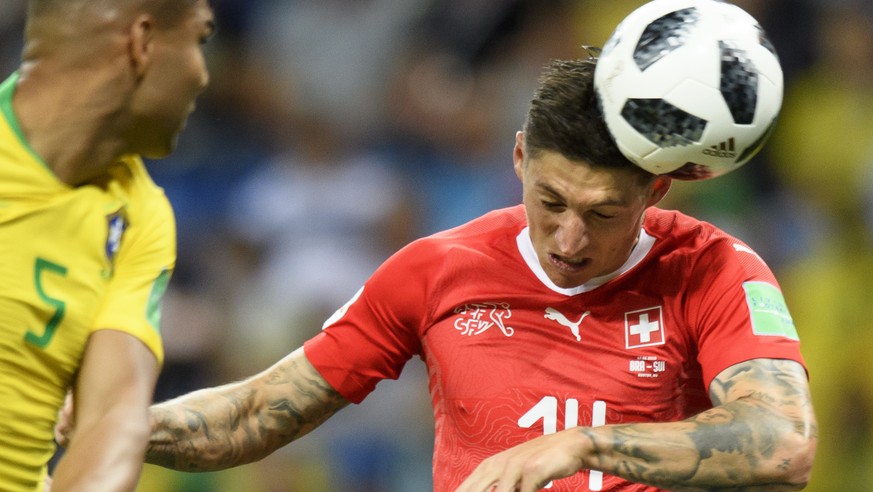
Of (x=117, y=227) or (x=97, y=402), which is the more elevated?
(x=117, y=227)

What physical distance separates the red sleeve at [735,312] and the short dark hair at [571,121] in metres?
0.36

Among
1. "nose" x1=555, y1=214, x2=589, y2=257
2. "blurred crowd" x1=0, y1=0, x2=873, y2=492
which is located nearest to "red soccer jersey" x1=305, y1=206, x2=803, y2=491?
"nose" x1=555, y1=214, x2=589, y2=257

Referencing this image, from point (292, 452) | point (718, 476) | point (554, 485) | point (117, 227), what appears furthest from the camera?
point (292, 452)

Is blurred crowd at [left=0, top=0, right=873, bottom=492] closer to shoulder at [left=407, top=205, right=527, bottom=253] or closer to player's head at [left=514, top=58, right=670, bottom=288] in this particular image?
shoulder at [left=407, top=205, right=527, bottom=253]

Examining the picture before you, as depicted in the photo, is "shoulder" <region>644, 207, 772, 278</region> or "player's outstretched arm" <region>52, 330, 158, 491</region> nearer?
"player's outstretched arm" <region>52, 330, 158, 491</region>

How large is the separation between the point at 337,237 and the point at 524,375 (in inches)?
139

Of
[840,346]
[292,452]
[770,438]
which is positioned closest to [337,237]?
[292,452]

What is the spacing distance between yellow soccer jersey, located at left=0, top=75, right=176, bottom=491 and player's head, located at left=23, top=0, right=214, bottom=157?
0.13 m

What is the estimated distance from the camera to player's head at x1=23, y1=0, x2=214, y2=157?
2.59 m

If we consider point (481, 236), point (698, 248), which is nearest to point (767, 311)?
point (698, 248)

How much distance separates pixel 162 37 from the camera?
8.71 feet

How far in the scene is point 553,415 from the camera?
355 cm

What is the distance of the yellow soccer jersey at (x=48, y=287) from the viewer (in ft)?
8.37

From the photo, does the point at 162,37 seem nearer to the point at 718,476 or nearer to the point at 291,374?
the point at 291,374
